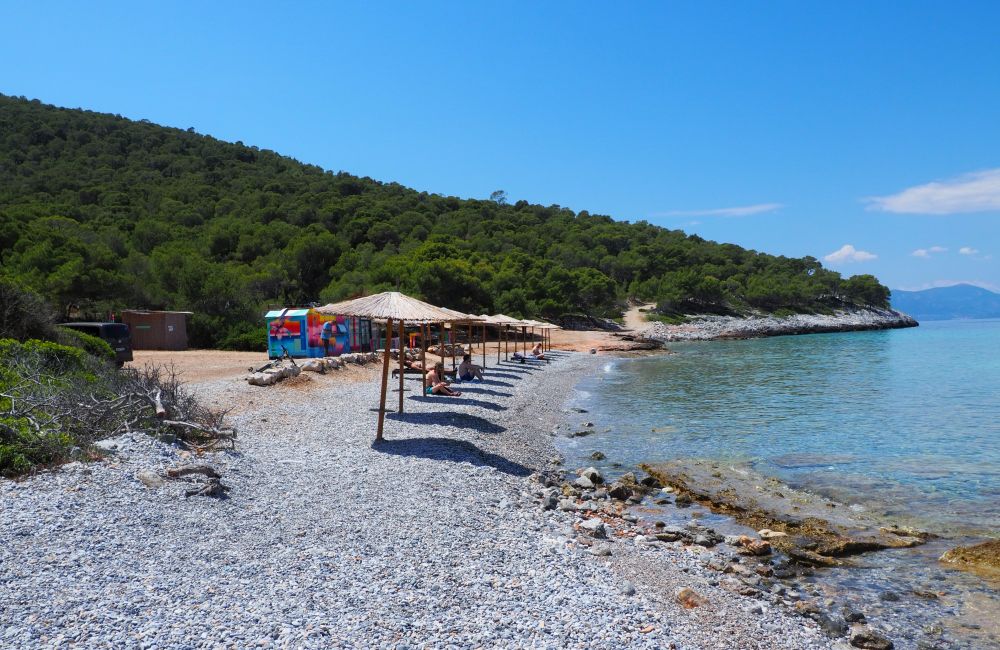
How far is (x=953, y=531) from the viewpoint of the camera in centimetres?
809

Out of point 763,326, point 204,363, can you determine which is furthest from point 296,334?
point 763,326

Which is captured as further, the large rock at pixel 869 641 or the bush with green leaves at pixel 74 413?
the bush with green leaves at pixel 74 413

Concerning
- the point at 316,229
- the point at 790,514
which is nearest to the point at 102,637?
the point at 790,514

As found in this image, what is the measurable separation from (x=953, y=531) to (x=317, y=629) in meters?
7.72

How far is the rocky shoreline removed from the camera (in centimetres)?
6131

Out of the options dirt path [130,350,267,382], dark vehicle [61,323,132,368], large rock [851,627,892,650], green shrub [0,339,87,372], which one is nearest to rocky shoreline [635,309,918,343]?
dirt path [130,350,267,382]

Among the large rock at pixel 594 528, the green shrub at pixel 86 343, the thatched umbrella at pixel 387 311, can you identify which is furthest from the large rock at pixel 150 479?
the green shrub at pixel 86 343

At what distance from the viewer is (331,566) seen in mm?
5164

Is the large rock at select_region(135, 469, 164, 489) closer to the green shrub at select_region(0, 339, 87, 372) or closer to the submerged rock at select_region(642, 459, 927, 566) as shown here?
the green shrub at select_region(0, 339, 87, 372)

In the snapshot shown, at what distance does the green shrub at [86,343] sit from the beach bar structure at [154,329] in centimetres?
1151

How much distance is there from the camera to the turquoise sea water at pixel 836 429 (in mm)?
9984

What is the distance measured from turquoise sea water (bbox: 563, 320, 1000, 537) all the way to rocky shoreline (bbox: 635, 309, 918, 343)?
88.2 ft

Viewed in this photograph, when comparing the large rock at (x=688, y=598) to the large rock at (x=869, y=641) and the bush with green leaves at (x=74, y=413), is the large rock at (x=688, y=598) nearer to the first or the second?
the large rock at (x=869, y=641)

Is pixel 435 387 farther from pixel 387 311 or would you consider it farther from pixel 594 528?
pixel 594 528
